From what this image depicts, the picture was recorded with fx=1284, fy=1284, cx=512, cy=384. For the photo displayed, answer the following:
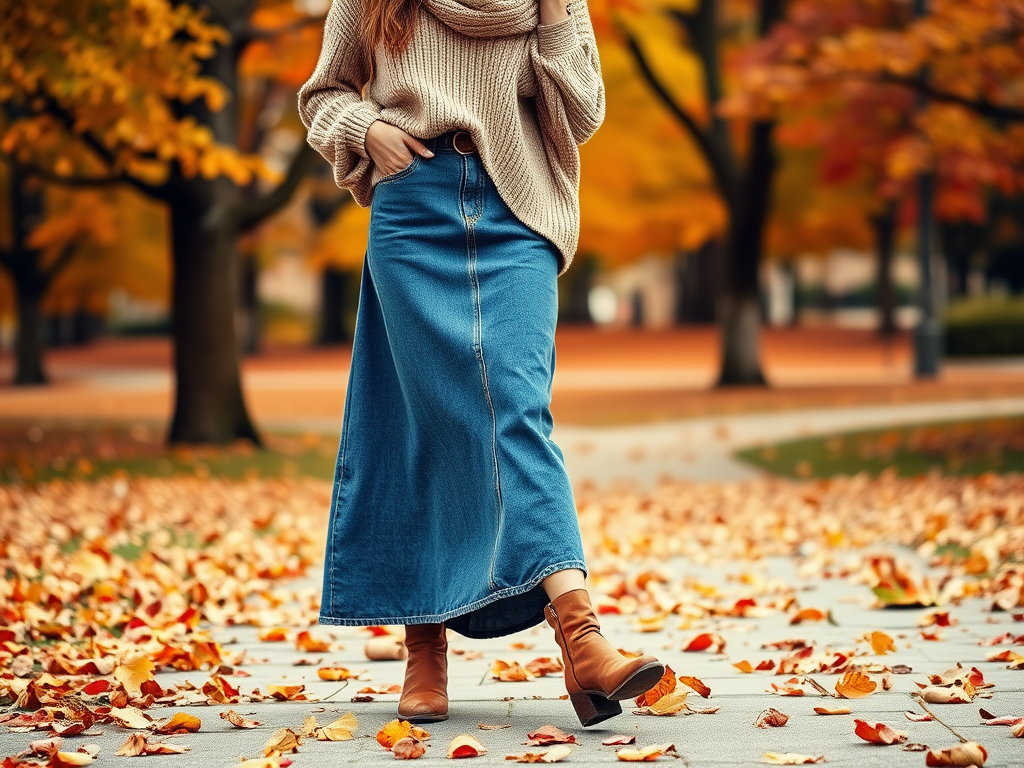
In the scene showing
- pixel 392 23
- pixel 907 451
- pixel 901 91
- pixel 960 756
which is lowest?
pixel 907 451

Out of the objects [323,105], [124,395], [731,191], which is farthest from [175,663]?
[124,395]

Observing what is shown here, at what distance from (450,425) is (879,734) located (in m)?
1.25

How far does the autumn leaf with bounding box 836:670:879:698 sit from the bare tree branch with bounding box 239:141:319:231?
9.55 metres

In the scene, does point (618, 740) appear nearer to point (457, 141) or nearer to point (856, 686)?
point (856, 686)

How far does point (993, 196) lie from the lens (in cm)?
→ 2900

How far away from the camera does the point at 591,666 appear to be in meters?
2.94

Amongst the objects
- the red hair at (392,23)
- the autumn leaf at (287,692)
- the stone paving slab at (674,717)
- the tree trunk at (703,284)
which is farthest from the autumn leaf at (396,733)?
the tree trunk at (703,284)

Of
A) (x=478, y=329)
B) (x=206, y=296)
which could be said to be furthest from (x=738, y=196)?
(x=478, y=329)

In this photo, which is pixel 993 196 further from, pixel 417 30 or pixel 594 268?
pixel 417 30

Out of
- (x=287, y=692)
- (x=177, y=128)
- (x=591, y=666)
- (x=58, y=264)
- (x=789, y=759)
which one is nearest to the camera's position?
(x=789, y=759)

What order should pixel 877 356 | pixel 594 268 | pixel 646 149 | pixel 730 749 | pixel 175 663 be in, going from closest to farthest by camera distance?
pixel 730 749
pixel 175 663
pixel 646 149
pixel 877 356
pixel 594 268

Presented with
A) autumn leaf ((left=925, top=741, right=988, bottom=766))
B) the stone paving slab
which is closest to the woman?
the stone paving slab

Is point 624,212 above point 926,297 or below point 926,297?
above

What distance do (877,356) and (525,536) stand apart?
26065mm
